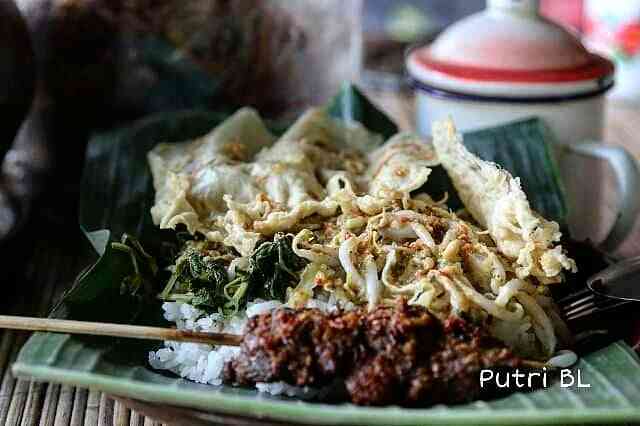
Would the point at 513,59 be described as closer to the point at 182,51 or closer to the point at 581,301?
the point at 581,301

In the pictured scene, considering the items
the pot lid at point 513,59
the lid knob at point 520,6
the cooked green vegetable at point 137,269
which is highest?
the lid knob at point 520,6

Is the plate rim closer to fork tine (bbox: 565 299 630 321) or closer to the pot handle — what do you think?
fork tine (bbox: 565 299 630 321)

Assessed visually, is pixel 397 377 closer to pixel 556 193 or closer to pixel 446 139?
pixel 446 139

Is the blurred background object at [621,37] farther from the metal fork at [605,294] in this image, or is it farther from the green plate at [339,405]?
the green plate at [339,405]

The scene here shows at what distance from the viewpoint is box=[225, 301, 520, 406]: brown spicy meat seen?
1713mm

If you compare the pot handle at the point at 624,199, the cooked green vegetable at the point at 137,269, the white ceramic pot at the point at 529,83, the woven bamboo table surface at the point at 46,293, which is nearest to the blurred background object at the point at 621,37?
the woven bamboo table surface at the point at 46,293

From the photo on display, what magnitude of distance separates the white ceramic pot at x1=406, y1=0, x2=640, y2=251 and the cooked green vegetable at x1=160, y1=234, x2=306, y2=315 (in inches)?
45.9

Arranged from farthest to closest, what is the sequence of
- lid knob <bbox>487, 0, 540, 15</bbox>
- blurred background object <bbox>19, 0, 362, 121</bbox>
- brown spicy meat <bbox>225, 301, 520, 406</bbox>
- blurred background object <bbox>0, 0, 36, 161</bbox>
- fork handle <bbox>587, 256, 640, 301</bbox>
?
blurred background object <bbox>19, 0, 362, 121</bbox> → lid knob <bbox>487, 0, 540, 15</bbox> → blurred background object <bbox>0, 0, 36, 161</bbox> → fork handle <bbox>587, 256, 640, 301</bbox> → brown spicy meat <bbox>225, 301, 520, 406</bbox>

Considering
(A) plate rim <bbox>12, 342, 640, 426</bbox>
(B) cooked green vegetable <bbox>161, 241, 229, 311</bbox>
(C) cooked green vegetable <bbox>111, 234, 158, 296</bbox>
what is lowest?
(C) cooked green vegetable <bbox>111, 234, 158, 296</bbox>

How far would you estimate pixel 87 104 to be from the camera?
342 centimetres

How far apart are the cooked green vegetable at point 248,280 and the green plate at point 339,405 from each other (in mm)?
310

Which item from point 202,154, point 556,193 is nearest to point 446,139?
point 556,193

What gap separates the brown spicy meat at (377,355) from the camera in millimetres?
1713

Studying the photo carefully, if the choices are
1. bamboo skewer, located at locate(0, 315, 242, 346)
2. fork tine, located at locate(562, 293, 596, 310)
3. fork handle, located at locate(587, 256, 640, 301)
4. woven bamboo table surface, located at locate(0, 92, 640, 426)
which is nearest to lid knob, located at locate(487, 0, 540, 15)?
woven bamboo table surface, located at locate(0, 92, 640, 426)
